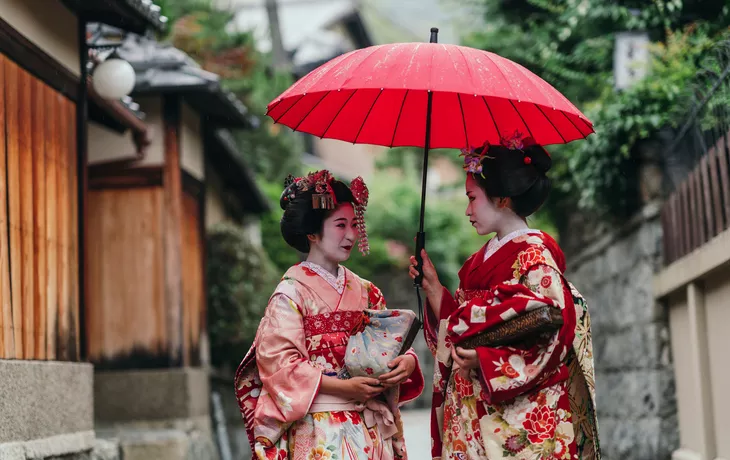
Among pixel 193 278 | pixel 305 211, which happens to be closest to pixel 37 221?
pixel 305 211

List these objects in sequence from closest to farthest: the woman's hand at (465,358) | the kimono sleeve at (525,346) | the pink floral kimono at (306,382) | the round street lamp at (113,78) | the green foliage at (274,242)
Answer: the kimono sleeve at (525,346) → the woman's hand at (465,358) → the pink floral kimono at (306,382) → the round street lamp at (113,78) → the green foliage at (274,242)

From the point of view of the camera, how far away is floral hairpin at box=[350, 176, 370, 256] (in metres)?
4.65

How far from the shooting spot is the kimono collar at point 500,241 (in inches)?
172

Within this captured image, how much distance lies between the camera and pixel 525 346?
4199 millimetres

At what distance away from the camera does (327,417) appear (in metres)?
4.51

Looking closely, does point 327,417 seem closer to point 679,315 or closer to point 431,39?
point 431,39

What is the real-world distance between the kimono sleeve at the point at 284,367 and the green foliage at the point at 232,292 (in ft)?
24.8

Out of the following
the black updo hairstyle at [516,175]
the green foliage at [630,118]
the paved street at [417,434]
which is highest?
the green foliage at [630,118]

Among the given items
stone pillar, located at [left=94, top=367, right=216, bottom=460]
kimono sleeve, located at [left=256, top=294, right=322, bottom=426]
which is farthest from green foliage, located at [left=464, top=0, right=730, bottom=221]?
kimono sleeve, located at [left=256, top=294, right=322, bottom=426]

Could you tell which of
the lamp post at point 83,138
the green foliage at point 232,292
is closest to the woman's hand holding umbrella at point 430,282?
the lamp post at point 83,138

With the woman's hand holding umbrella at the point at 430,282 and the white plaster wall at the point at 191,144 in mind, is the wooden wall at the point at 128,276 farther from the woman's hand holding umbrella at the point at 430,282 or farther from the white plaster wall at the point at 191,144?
the woman's hand holding umbrella at the point at 430,282

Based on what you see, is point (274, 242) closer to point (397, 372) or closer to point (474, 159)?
point (397, 372)

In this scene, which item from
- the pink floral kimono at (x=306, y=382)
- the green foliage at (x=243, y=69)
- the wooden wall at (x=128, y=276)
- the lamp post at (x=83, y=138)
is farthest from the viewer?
the green foliage at (x=243, y=69)

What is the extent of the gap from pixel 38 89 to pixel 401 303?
634 inches
